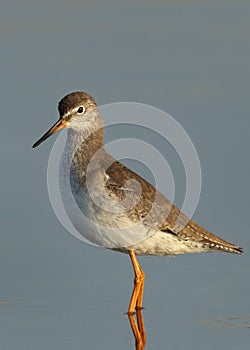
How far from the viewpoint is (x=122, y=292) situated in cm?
1213

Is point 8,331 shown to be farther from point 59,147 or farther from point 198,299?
point 59,147

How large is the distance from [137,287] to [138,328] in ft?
3.64

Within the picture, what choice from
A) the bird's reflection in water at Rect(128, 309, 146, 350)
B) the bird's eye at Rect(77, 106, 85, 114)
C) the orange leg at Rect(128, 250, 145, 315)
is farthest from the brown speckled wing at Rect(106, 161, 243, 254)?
the bird's reflection in water at Rect(128, 309, 146, 350)

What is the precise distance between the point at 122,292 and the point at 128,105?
342 centimetres

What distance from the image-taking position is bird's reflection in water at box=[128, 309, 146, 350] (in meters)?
10.1

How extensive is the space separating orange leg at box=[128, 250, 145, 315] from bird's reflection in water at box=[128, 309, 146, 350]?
0.10 metres

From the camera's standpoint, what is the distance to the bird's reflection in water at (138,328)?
1006 cm

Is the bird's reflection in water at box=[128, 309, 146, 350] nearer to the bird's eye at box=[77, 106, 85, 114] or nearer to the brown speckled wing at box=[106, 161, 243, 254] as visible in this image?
the brown speckled wing at box=[106, 161, 243, 254]

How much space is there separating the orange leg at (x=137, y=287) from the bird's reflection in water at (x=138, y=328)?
0.10 m

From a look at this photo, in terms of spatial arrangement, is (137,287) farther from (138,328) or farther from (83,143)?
(83,143)

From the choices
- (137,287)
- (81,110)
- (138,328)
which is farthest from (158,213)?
(138,328)

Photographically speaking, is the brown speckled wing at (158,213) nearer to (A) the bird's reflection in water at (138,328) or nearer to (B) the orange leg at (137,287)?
(B) the orange leg at (137,287)

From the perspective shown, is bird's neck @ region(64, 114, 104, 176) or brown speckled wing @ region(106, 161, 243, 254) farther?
bird's neck @ region(64, 114, 104, 176)

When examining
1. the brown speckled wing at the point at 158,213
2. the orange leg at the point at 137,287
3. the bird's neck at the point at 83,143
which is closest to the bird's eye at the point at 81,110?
the bird's neck at the point at 83,143
